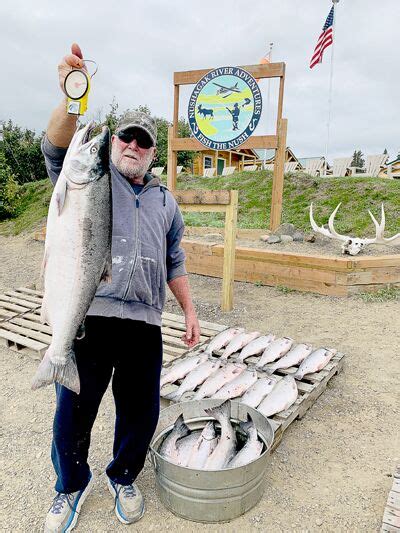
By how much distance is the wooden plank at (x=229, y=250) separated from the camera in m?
5.45

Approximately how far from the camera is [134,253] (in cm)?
212

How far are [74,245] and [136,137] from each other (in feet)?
2.37

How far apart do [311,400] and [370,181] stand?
969 centimetres

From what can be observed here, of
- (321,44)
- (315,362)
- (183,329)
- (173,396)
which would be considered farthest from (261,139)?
(321,44)

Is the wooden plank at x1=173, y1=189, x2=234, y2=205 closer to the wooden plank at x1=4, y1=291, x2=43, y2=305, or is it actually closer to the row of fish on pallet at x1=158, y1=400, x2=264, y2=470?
the wooden plank at x1=4, y1=291, x2=43, y2=305

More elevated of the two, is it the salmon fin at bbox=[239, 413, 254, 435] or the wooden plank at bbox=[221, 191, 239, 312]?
the wooden plank at bbox=[221, 191, 239, 312]

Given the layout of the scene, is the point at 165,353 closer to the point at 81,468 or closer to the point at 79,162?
the point at 81,468

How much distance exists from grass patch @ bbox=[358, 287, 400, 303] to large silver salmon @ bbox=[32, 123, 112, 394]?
5.14 metres

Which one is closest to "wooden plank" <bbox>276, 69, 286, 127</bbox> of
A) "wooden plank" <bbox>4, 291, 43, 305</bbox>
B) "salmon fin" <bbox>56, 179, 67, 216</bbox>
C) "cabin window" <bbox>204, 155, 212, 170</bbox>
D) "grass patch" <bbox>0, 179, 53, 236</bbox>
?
"wooden plank" <bbox>4, 291, 43, 305</bbox>

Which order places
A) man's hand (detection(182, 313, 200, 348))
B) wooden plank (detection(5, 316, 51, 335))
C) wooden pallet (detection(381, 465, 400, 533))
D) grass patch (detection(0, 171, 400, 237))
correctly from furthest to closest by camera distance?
grass patch (detection(0, 171, 400, 237)), wooden plank (detection(5, 316, 51, 335)), man's hand (detection(182, 313, 200, 348)), wooden pallet (detection(381, 465, 400, 533))

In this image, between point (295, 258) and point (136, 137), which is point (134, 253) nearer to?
point (136, 137)

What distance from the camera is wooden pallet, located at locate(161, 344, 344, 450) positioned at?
309 centimetres

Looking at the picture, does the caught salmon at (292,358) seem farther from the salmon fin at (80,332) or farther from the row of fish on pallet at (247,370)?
the salmon fin at (80,332)

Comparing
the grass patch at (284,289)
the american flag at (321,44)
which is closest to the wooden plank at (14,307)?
the grass patch at (284,289)
